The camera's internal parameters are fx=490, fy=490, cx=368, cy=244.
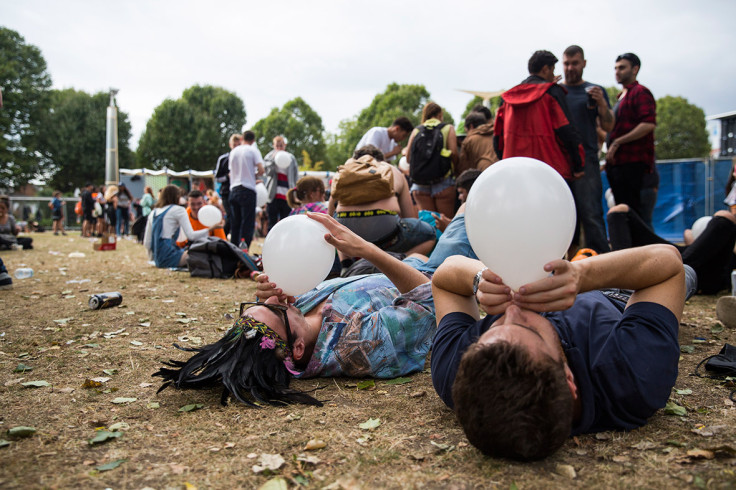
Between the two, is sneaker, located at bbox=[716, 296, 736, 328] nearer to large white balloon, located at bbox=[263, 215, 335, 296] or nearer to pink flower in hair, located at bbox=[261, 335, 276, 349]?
large white balloon, located at bbox=[263, 215, 335, 296]

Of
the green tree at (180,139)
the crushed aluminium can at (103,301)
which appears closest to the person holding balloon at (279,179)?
the crushed aluminium can at (103,301)

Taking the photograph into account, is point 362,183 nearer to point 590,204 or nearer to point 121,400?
point 590,204

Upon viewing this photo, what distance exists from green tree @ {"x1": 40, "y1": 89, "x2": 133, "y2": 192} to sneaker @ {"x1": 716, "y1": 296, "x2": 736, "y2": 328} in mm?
44167

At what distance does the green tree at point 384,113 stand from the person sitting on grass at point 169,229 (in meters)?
35.2

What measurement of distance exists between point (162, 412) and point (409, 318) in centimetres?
140

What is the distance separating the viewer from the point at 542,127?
4.80 metres

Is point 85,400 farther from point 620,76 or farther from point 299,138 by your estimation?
point 299,138

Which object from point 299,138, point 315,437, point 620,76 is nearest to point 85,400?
point 315,437

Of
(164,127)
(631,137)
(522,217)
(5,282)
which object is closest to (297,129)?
(164,127)

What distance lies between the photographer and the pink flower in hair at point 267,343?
2.58m

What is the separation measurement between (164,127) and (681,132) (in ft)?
152

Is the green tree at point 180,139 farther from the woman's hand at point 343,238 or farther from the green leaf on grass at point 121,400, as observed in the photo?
the green leaf on grass at point 121,400

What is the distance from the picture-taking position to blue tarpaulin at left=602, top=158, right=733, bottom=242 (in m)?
13.0

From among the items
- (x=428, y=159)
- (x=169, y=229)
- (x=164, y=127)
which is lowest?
(x=169, y=229)
